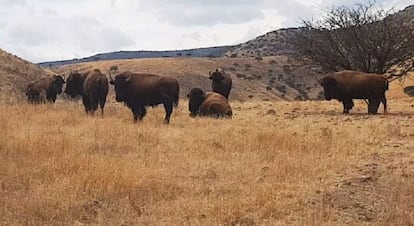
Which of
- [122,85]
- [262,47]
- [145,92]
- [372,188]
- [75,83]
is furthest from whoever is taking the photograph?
[262,47]

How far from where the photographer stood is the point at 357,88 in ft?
72.9

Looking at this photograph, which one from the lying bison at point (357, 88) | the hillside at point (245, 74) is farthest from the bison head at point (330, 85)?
the hillside at point (245, 74)

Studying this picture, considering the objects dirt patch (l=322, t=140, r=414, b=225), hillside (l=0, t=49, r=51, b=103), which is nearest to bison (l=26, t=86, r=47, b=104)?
hillside (l=0, t=49, r=51, b=103)

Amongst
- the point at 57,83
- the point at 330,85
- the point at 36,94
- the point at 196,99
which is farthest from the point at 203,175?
the point at 36,94

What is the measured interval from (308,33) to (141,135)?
61.2ft

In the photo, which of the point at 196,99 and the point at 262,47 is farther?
the point at 262,47

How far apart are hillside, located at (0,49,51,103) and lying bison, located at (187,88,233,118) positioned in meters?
11.3

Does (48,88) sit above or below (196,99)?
above

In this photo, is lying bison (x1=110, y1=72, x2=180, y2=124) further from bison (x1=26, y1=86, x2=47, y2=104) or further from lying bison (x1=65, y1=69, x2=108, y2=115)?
bison (x1=26, y1=86, x2=47, y2=104)

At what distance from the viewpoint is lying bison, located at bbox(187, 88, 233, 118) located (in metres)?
21.7

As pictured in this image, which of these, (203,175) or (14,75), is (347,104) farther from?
(14,75)

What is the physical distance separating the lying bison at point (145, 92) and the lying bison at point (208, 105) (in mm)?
2076

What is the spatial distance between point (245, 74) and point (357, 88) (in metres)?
52.2

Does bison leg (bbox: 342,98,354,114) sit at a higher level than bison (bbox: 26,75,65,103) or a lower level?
lower
